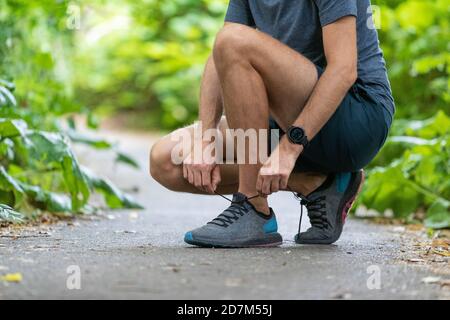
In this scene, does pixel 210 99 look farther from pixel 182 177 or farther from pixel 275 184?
pixel 275 184

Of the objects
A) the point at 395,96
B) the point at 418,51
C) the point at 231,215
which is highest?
the point at 418,51

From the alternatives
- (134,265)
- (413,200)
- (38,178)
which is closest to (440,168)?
(413,200)

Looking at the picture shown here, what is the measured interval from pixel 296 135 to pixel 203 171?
0.34 m

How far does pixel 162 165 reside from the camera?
2768 mm

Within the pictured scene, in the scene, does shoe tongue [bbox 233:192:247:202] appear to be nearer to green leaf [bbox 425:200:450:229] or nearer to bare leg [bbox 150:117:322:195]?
bare leg [bbox 150:117:322:195]

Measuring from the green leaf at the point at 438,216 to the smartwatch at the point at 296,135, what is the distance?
1.36m

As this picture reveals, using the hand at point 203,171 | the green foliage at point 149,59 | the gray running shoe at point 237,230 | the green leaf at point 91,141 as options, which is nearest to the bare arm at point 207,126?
the hand at point 203,171

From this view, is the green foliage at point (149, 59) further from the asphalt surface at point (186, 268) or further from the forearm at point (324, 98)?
the forearm at point (324, 98)

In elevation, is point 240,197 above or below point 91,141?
below

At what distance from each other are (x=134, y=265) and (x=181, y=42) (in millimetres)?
12383

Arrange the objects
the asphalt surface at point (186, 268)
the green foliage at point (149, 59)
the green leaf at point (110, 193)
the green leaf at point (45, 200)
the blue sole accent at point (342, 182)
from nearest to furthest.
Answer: the asphalt surface at point (186, 268) → the blue sole accent at point (342, 182) → the green leaf at point (45, 200) → the green leaf at point (110, 193) → the green foliage at point (149, 59)

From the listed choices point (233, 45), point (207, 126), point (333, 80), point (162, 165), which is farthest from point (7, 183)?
point (333, 80)

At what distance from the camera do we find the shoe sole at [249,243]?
244cm
